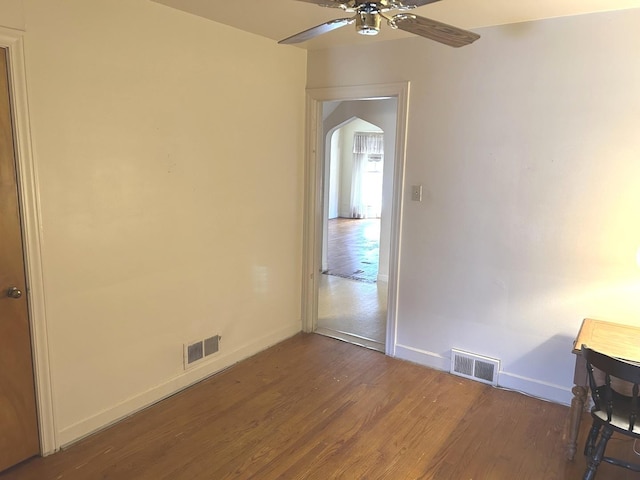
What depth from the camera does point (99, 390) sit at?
2.66 meters

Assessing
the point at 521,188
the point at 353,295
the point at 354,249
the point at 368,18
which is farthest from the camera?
the point at 354,249

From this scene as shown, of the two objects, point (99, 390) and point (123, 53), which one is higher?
point (123, 53)

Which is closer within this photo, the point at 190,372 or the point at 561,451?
the point at 561,451

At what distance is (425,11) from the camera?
8.62ft

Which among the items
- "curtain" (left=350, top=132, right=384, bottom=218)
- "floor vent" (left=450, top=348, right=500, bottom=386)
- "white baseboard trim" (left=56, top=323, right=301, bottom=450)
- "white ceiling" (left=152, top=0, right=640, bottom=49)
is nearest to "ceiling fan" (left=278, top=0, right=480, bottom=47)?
"white ceiling" (left=152, top=0, right=640, bottom=49)

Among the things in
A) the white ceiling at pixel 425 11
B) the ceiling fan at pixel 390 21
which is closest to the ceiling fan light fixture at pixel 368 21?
the ceiling fan at pixel 390 21

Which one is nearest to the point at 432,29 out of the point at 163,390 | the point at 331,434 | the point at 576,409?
the point at 576,409

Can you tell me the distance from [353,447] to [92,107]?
2307 mm

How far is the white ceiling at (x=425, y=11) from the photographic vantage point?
2.51 metres

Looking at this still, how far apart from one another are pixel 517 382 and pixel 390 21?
99.0 inches

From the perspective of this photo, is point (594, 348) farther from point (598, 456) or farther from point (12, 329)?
point (12, 329)

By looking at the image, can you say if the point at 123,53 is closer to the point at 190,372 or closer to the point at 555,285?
the point at 190,372

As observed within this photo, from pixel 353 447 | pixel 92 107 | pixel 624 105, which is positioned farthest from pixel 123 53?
pixel 624 105

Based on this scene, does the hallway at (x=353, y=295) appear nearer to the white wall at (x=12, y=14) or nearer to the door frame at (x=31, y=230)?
the door frame at (x=31, y=230)
